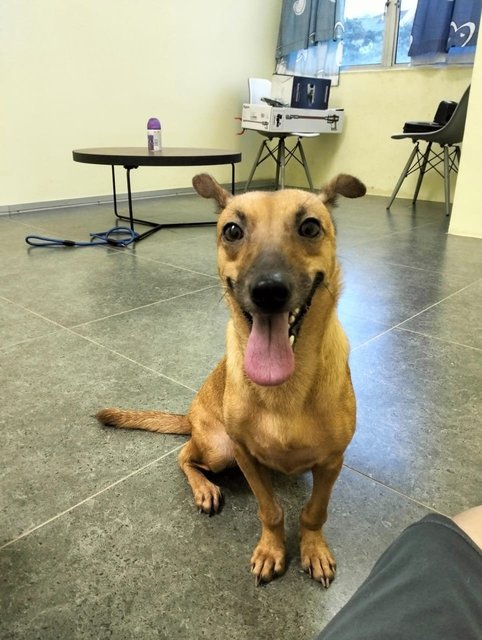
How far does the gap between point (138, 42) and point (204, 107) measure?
1.18m

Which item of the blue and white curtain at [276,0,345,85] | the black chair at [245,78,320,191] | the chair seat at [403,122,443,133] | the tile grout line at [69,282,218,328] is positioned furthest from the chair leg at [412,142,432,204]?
the tile grout line at [69,282,218,328]

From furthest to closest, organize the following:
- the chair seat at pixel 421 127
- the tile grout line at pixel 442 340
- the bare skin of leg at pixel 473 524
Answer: the chair seat at pixel 421 127 < the tile grout line at pixel 442 340 < the bare skin of leg at pixel 473 524

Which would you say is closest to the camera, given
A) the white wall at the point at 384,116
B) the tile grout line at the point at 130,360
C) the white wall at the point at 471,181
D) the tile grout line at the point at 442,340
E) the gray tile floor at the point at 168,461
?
the gray tile floor at the point at 168,461

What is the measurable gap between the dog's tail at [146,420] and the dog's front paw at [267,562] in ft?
1.65

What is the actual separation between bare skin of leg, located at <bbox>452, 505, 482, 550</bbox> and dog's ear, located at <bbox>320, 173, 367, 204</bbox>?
2.73 feet

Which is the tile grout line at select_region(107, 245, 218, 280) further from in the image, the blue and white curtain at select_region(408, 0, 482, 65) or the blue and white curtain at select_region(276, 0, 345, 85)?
the blue and white curtain at select_region(276, 0, 345, 85)

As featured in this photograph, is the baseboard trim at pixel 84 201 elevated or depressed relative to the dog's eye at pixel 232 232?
depressed

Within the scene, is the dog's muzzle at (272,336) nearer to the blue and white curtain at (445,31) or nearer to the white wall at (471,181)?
the white wall at (471,181)

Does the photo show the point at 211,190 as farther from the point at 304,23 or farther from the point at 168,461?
the point at 304,23

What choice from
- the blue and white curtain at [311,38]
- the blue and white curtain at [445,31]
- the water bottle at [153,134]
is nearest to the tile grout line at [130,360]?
the water bottle at [153,134]

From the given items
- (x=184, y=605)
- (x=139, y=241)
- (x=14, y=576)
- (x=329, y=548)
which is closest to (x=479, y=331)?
(x=329, y=548)

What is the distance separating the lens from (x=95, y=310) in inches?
103

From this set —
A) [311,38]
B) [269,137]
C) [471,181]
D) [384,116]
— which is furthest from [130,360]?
[311,38]

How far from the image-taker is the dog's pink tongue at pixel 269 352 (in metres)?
0.99
